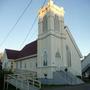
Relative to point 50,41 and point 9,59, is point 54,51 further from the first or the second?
point 9,59

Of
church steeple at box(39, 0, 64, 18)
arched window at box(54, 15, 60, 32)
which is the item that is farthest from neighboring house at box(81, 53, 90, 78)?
church steeple at box(39, 0, 64, 18)

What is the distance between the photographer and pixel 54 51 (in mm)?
27141

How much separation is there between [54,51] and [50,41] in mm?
1688

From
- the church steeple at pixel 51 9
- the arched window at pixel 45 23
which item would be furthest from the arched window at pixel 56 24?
the arched window at pixel 45 23

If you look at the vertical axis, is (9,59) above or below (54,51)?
below

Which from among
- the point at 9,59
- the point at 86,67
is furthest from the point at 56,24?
the point at 86,67

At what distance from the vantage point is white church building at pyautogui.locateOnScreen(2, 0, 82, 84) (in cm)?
2660

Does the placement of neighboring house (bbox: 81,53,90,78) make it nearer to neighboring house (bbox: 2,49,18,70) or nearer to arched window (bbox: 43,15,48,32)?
neighboring house (bbox: 2,49,18,70)

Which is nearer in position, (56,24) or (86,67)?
(56,24)

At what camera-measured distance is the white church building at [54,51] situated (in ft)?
87.3

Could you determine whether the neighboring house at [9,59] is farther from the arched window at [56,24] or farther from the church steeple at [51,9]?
the arched window at [56,24]

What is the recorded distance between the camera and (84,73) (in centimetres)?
4322

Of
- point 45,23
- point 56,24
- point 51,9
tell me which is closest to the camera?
point 51,9

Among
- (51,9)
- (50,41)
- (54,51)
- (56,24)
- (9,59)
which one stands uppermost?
(51,9)
